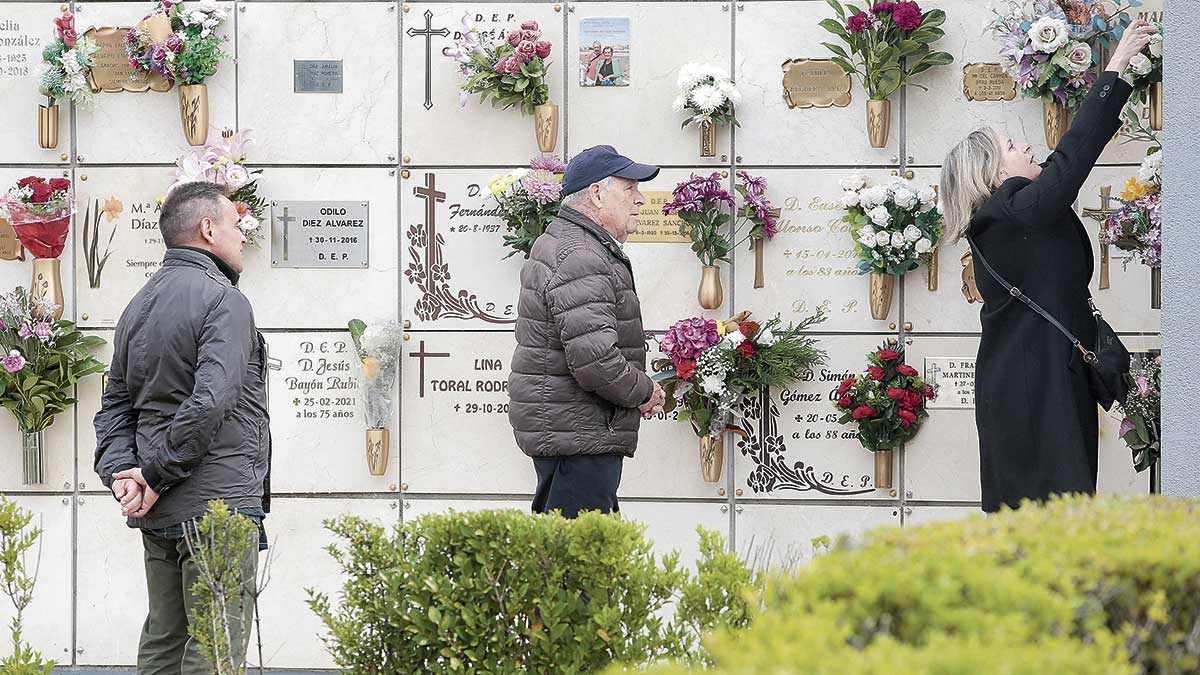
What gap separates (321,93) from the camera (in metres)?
5.20

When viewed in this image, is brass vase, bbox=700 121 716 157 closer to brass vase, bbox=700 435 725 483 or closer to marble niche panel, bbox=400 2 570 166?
marble niche panel, bbox=400 2 570 166

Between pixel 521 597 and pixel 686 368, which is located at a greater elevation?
pixel 686 368

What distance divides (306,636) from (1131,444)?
305cm

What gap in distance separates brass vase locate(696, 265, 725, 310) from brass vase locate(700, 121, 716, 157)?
1.44ft

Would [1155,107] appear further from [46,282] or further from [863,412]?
[46,282]

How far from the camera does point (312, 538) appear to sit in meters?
5.15

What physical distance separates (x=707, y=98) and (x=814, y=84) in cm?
45

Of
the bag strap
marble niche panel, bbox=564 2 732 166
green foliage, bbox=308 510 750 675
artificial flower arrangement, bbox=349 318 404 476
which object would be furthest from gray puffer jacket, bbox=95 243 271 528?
the bag strap

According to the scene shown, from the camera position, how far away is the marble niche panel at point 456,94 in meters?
5.14

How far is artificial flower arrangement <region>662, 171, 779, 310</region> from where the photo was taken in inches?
195

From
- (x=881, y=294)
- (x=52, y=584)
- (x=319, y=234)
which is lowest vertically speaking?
(x=52, y=584)

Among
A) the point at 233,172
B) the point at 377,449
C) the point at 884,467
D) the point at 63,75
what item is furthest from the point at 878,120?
the point at 63,75

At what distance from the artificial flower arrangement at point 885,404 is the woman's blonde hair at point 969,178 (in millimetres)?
971

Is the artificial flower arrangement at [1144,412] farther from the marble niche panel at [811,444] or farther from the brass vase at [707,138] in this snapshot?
the brass vase at [707,138]
